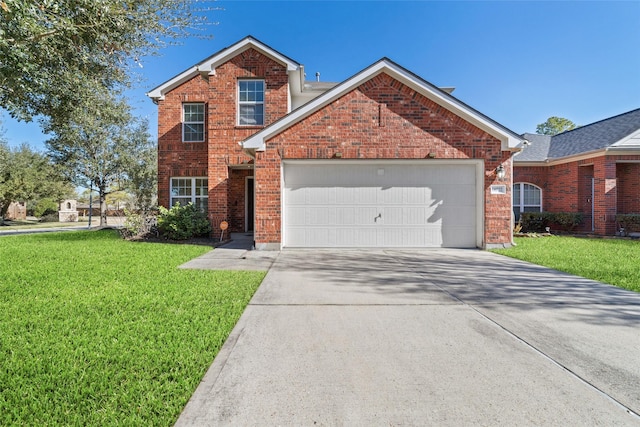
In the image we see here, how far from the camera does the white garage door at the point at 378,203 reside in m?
9.09

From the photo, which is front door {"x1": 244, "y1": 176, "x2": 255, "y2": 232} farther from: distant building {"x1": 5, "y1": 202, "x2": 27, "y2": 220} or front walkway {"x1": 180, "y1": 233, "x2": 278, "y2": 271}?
distant building {"x1": 5, "y1": 202, "x2": 27, "y2": 220}

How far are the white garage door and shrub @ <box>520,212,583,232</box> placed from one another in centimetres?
667

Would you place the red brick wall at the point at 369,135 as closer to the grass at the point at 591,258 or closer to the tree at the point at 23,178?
the grass at the point at 591,258

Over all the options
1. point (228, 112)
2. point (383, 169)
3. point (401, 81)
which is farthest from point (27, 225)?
point (401, 81)


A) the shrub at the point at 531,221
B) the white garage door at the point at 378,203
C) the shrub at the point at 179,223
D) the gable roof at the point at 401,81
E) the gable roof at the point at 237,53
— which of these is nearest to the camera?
the gable roof at the point at 401,81

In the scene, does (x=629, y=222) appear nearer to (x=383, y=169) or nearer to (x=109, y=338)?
(x=383, y=169)

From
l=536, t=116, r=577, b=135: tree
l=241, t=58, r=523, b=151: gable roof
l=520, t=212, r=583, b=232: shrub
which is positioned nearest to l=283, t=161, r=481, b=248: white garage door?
l=241, t=58, r=523, b=151: gable roof

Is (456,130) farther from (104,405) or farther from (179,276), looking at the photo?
(104,405)

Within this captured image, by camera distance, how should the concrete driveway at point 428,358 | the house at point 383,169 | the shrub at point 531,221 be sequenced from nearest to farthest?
the concrete driveway at point 428,358 → the house at point 383,169 → the shrub at point 531,221

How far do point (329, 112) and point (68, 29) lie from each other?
19.3 feet

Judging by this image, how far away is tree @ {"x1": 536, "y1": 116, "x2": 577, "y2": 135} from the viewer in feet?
127

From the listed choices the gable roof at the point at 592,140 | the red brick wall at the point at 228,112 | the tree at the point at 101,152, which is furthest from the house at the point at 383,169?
the tree at the point at 101,152

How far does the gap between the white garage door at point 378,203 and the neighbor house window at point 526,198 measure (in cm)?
733

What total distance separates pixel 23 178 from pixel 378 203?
112 feet
